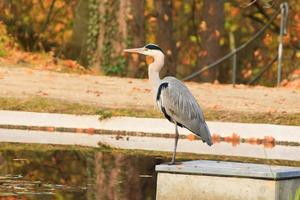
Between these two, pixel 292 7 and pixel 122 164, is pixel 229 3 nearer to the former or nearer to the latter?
pixel 292 7

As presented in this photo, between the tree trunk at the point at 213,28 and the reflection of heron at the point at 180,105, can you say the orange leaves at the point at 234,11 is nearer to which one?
the tree trunk at the point at 213,28

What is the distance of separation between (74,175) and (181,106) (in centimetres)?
224

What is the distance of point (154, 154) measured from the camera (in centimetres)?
1834

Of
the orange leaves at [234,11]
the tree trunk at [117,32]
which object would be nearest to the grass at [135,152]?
the tree trunk at [117,32]

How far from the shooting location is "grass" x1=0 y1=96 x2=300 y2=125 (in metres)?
21.9

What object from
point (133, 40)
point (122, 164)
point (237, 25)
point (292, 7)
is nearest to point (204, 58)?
point (133, 40)

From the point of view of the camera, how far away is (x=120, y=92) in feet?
82.8

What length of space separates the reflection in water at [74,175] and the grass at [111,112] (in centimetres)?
378

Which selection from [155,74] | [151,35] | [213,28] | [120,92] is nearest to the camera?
[155,74]

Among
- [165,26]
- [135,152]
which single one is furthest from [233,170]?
[165,26]

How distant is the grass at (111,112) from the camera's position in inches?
863

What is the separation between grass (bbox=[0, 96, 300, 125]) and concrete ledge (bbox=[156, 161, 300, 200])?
9.02 metres

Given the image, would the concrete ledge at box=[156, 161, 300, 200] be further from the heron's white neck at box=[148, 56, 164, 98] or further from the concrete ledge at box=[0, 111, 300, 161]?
the concrete ledge at box=[0, 111, 300, 161]

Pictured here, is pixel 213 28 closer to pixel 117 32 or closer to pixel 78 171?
pixel 117 32
